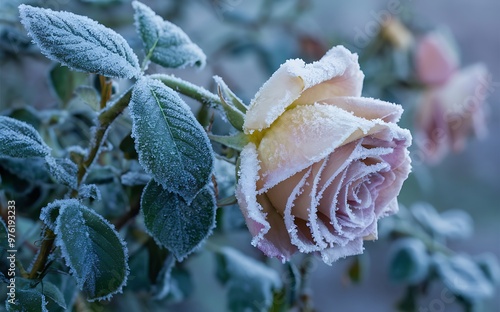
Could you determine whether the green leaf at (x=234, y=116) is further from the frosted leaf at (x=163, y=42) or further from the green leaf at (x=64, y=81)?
the green leaf at (x=64, y=81)

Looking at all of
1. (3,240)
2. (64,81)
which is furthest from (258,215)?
(64,81)

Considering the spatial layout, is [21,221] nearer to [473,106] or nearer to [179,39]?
[179,39]

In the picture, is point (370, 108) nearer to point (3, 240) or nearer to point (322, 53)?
point (3, 240)

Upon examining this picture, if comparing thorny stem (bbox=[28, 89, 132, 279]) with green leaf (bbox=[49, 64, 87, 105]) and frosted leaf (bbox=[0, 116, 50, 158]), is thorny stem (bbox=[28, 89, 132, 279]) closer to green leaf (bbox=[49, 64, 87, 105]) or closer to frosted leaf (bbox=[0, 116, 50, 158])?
frosted leaf (bbox=[0, 116, 50, 158])

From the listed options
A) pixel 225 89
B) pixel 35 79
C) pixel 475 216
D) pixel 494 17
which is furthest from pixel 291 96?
pixel 494 17

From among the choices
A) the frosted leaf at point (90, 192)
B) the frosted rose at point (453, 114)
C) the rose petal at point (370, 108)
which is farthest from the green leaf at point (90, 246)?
the frosted rose at point (453, 114)

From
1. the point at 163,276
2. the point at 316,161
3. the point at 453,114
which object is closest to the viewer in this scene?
the point at 316,161

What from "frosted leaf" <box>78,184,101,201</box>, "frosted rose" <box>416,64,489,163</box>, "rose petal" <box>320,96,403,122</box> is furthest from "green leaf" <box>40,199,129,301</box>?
"frosted rose" <box>416,64,489,163</box>
